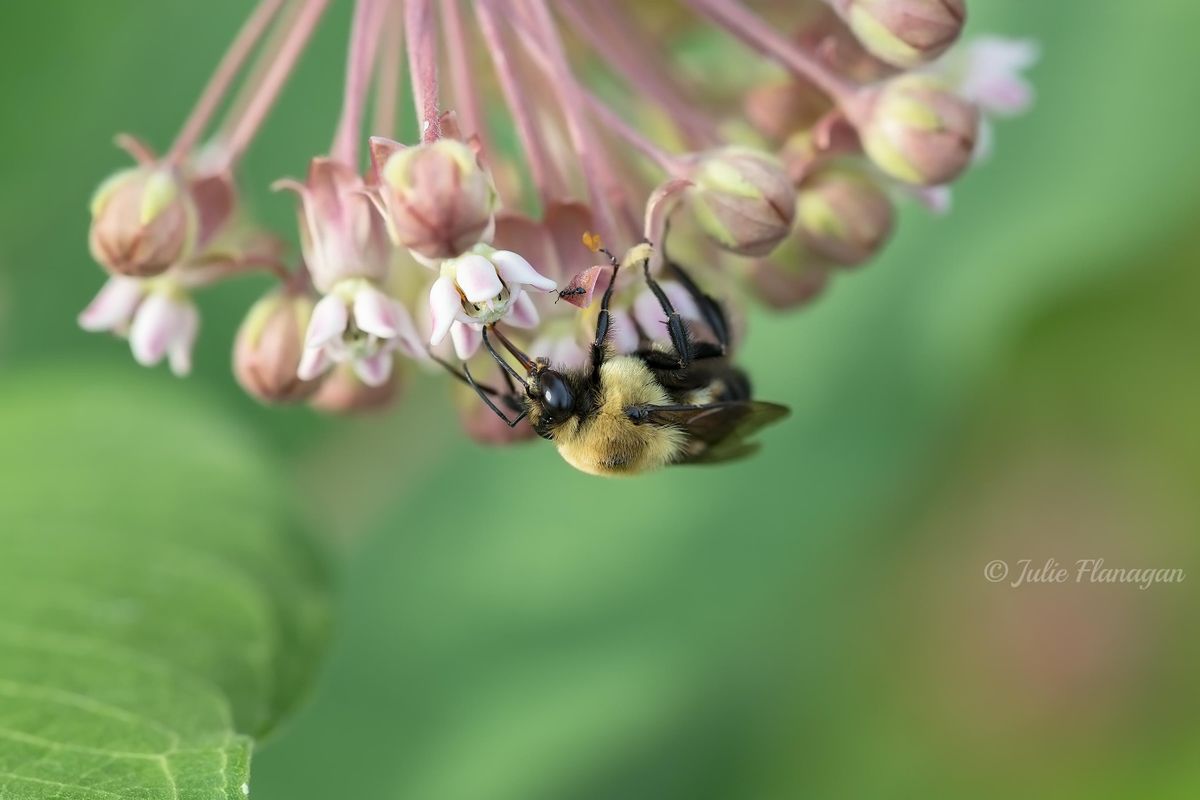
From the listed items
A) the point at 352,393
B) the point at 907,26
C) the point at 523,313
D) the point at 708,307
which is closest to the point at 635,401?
the point at 708,307

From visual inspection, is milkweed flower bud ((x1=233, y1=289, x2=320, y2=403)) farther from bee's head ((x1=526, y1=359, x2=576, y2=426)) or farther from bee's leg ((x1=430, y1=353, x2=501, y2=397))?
bee's head ((x1=526, y1=359, x2=576, y2=426))

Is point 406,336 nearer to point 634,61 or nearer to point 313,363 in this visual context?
point 313,363

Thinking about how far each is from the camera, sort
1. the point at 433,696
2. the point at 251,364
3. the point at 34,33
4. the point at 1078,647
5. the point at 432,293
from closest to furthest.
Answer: the point at 432,293 → the point at 251,364 → the point at 34,33 → the point at 433,696 → the point at 1078,647

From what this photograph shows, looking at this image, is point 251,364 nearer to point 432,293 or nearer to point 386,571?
point 432,293

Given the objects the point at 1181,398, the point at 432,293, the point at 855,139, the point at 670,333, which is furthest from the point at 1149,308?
the point at 432,293

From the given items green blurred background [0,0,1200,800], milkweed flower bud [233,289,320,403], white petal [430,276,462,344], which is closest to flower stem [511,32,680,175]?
white petal [430,276,462,344]

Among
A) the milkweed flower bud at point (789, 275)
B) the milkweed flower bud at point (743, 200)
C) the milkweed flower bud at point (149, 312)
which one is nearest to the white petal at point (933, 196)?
the milkweed flower bud at point (789, 275)
